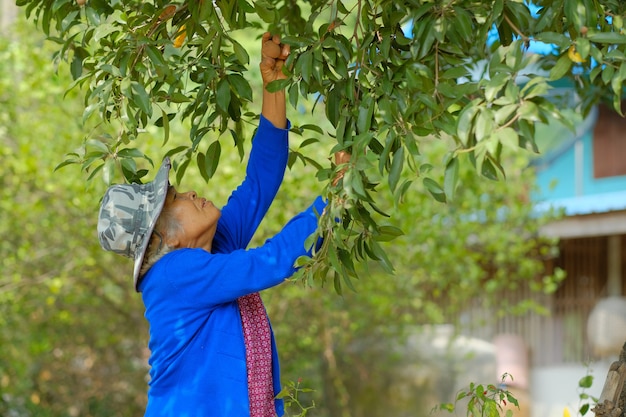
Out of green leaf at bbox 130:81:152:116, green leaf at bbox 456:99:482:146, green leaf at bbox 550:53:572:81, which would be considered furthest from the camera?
green leaf at bbox 130:81:152:116

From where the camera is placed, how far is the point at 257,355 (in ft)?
8.40

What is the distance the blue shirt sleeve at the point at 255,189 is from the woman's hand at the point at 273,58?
0.49ft

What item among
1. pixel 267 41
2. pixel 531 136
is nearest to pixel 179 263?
pixel 267 41

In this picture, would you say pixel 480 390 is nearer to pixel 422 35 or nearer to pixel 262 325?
pixel 262 325

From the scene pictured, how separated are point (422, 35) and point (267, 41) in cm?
67

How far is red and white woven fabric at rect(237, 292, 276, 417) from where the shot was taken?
99.9 inches

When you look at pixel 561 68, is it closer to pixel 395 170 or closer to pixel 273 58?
pixel 395 170

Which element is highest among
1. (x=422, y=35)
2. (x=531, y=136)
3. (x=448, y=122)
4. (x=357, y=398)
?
(x=422, y=35)

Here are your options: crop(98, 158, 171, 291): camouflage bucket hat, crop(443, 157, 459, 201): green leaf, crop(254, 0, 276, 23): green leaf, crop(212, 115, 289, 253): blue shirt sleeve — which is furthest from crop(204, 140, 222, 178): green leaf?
crop(443, 157, 459, 201): green leaf

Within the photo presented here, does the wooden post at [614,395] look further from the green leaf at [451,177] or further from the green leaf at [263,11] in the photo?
the green leaf at [263,11]

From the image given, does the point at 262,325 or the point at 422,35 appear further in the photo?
the point at 262,325

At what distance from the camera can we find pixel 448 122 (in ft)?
6.89

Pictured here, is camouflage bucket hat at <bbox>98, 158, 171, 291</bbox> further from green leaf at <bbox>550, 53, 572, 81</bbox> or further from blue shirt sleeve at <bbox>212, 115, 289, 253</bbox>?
green leaf at <bbox>550, 53, 572, 81</bbox>

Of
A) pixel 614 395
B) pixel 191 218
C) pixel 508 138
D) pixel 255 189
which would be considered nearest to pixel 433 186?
pixel 508 138
